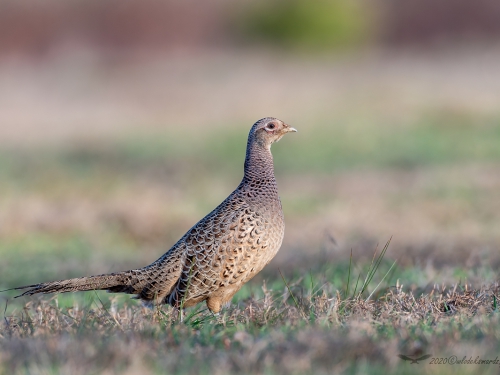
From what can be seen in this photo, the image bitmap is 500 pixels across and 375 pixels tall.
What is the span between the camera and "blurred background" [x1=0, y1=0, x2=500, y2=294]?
9.70 meters

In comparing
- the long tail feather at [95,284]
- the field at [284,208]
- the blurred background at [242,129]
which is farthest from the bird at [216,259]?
→ the blurred background at [242,129]

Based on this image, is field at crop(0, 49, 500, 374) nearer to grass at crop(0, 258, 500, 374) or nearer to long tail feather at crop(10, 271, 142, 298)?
grass at crop(0, 258, 500, 374)

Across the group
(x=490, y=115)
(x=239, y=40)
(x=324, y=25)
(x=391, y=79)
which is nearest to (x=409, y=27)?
(x=324, y=25)

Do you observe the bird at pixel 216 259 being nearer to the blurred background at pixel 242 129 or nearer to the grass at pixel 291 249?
the grass at pixel 291 249

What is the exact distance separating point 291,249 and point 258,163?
11.6 ft

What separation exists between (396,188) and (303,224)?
2.96 m

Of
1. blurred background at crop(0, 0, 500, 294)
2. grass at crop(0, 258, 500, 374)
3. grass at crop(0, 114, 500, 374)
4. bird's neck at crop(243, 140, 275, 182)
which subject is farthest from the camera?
blurred background at crop(0, 0, 500, 294)

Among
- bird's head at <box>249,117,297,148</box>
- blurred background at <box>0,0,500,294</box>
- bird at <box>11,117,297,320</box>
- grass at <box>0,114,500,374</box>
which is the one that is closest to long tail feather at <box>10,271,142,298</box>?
bird at <box>11,117,297,320</box>

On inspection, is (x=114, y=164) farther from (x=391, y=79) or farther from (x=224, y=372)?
(x=224, y=372)

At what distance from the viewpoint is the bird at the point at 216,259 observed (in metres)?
5.06

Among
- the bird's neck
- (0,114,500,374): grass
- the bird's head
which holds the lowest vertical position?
(0,114,500,374): grass

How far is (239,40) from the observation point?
3984cm

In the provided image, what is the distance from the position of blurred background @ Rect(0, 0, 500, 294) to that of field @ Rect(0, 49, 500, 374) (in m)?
0.06

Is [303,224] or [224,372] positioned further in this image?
[303,224]
